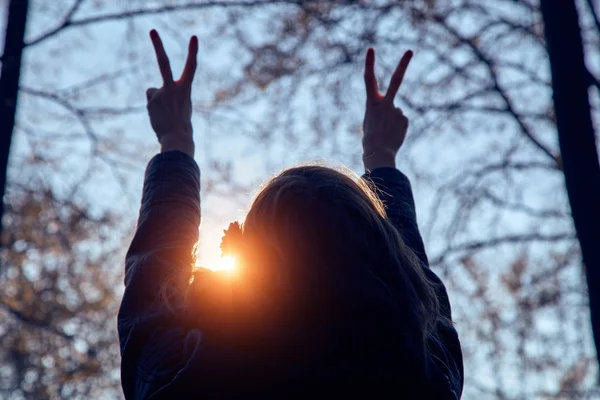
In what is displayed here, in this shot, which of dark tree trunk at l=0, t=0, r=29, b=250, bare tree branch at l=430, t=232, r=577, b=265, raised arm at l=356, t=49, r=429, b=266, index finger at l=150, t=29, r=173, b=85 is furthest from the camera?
bare tree branch at l=430, t=232, r=577, b=265

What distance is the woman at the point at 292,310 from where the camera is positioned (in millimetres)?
1440

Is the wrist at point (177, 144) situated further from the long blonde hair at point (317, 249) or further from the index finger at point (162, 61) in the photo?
the long blonde hair at point (317, 249)

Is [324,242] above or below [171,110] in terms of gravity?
below

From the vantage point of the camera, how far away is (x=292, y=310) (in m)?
1.47

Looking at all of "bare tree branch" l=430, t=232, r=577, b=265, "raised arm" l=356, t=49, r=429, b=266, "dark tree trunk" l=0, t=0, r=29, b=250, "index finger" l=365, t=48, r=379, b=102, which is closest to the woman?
"raised arm" l=356, t=49, r=429, b=266

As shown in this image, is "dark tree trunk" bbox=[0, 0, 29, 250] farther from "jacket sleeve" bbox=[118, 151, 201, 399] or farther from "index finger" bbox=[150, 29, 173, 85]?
"jacket sleeve" bbox=[118, 151, 201, 399]

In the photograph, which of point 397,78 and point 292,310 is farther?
point 397,78

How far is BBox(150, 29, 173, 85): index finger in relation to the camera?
207 cm

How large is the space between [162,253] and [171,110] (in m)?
0.55

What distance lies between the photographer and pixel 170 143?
1.98m

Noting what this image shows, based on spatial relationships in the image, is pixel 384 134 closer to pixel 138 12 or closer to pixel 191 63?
pixel 191 63

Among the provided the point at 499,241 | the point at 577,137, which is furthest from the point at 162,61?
the point at 499,241

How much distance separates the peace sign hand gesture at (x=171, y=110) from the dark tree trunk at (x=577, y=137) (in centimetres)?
175

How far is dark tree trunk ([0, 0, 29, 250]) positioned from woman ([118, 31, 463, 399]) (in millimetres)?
2185
